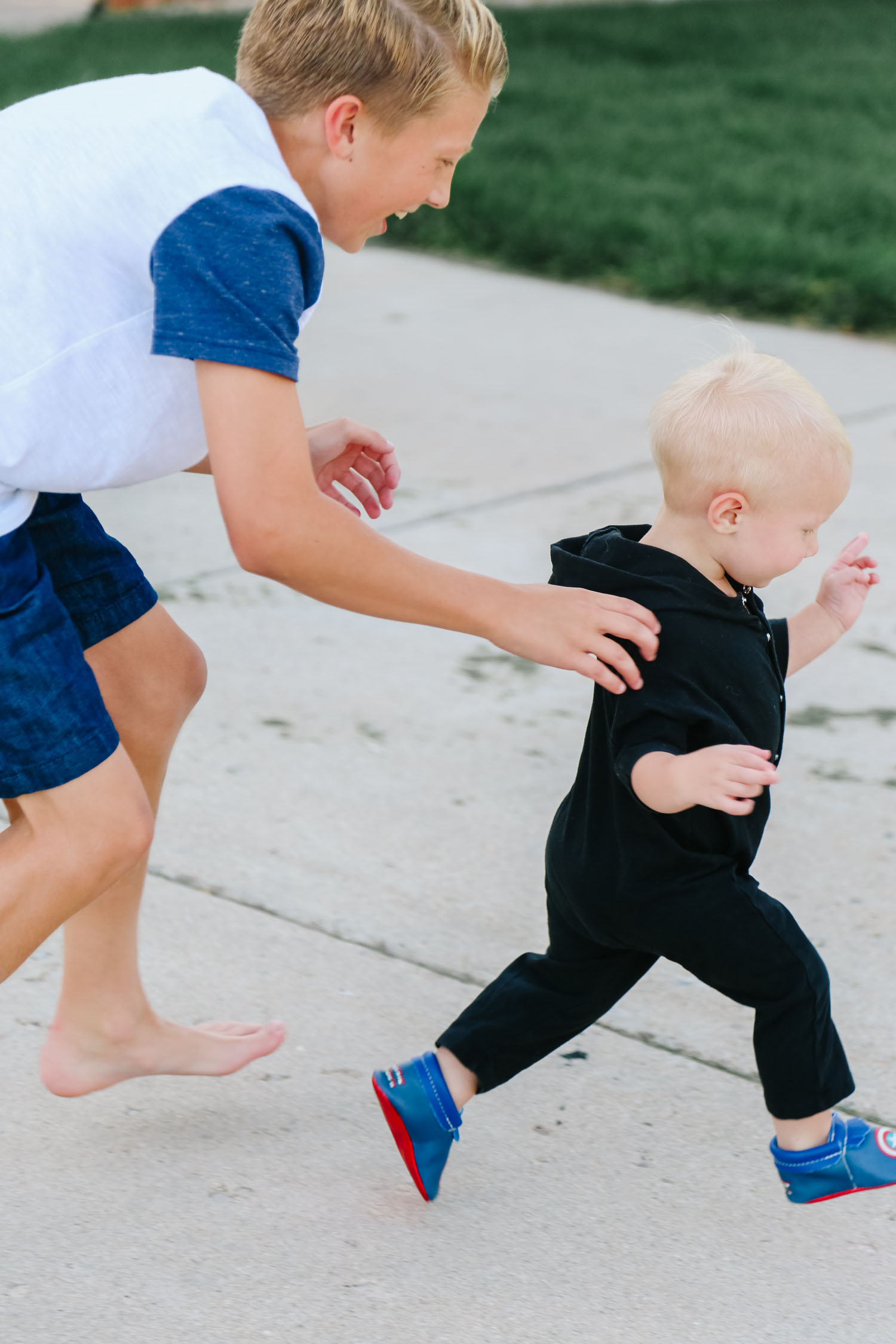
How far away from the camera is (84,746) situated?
1.96 metres

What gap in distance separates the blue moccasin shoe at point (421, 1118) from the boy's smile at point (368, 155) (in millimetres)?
1073

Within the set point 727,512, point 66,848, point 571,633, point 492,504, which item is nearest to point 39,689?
point 66,848

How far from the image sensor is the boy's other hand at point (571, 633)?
1.89 m

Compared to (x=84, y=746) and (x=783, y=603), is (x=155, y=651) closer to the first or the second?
(x=84, y=746)

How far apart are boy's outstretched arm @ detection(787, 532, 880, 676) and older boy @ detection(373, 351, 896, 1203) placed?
0.04 meters

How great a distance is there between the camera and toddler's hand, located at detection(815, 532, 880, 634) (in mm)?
2240

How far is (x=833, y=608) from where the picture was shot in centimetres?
224

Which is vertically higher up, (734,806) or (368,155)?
(368,155)

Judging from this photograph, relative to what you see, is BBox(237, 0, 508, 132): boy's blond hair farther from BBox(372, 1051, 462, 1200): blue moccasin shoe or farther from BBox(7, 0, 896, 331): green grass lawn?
BBox(7, 0, 896, 331): green grass lawn

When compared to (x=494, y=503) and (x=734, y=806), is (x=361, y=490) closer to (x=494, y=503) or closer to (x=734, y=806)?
(x=734, y=806)

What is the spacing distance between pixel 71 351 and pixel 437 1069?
3.39 ft

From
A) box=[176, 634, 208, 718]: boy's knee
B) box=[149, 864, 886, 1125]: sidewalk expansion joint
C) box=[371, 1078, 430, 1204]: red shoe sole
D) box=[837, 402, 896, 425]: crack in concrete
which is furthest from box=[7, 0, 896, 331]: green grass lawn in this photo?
box=[371, 1078, 430, 1204]: red shoe sole

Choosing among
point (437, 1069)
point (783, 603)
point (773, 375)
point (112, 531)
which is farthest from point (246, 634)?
point (773, 375)

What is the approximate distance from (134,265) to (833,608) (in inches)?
40.5
